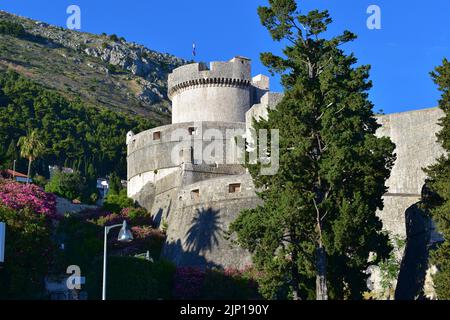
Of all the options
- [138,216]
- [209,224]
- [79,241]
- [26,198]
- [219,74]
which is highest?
[219,74]

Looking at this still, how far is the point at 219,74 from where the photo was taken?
63.9m

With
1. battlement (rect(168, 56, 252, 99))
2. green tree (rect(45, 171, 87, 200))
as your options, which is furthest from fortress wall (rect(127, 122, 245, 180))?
green tree (rect(45, 171, 87, 200))

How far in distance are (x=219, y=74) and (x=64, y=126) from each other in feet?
120

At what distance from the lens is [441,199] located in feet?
100

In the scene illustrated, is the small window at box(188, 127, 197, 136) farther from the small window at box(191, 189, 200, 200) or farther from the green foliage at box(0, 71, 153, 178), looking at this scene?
the green foliage at box(0, 71, 153, 178)

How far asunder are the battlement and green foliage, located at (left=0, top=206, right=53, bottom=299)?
1004 inches

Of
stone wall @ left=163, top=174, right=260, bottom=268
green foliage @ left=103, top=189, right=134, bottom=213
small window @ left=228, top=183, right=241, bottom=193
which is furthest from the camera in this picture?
green foliage @ left=103, top=189, right=134, bottom=213

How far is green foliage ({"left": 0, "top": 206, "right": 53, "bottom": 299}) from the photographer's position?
37.6m

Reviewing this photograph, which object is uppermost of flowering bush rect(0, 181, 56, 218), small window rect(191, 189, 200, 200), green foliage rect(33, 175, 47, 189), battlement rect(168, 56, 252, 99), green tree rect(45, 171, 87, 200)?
battlement rect(168, 56, 252, 99)

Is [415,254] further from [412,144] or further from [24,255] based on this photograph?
[24,255]

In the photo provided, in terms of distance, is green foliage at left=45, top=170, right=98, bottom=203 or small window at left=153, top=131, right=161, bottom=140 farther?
green foliage at left=45, top=170, right=98, bottom=203

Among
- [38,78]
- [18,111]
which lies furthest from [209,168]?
[38,78]

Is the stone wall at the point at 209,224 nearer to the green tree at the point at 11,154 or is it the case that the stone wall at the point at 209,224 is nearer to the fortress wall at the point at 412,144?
the fortress wall at the point at 412,144

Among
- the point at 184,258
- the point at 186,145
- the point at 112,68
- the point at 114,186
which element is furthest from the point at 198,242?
the point at 112,68
